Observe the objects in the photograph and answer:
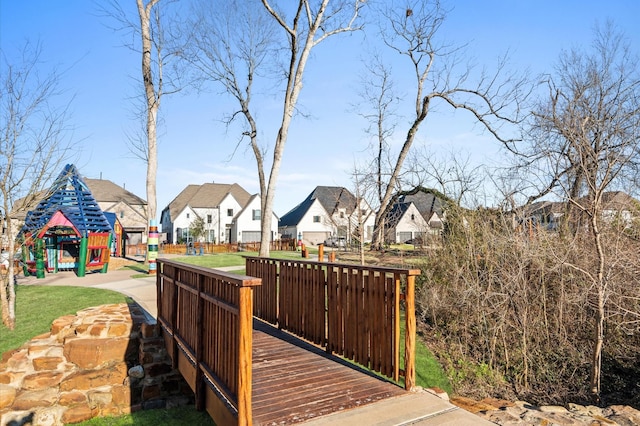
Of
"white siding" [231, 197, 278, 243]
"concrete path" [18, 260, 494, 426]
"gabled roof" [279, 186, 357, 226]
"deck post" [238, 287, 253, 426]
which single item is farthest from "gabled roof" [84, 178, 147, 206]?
"concrete path" [18, 260, 494, 426]

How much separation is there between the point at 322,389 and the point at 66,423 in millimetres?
4133

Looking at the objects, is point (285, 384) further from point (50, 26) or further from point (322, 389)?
point (50, 26)

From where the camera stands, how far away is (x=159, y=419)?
5.66m

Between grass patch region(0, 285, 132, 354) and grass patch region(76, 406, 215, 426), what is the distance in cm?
242

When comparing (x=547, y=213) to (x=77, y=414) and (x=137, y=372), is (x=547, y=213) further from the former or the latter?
(x=77, y=414)

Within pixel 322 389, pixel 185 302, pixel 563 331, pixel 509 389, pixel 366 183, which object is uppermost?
pixel 366 183

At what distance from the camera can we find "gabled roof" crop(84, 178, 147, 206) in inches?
1594

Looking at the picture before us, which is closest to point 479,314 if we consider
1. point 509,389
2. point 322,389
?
point 509,389

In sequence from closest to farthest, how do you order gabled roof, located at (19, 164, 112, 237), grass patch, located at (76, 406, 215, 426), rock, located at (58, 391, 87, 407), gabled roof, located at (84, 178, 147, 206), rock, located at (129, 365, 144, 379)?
1. grass patch, located at (76, 406, 215, 426)
2. rock, located at (58, 391, 87, 407)
3. rock, located at (129, 365, 144, 379)
4. gabled roof, located at (19, 164, 112, 237)
5. gabled roof, located at (84, 178, 147, 206)

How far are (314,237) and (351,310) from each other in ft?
133

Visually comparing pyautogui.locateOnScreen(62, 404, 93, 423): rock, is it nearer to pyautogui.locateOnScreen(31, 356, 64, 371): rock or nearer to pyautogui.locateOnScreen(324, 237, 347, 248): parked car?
pyautogui.locateOnScreen(31, 356, 64, 371): rock

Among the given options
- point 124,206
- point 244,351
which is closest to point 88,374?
point 244,351

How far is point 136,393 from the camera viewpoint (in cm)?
625

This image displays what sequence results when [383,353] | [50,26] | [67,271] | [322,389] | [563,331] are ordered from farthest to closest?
1. [67,271]
2. [50,26]
3. [563,331]
4. [383,353]
5. [322,389]
